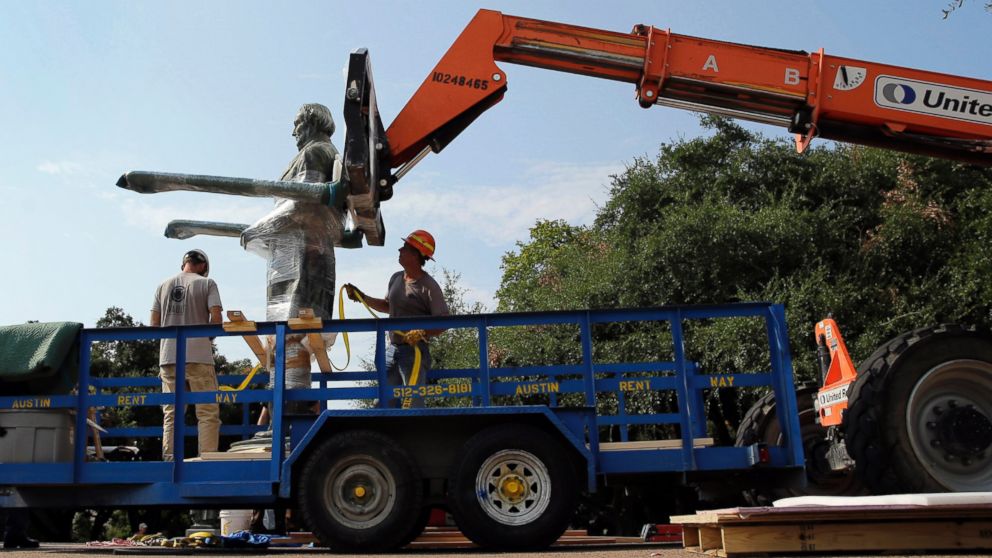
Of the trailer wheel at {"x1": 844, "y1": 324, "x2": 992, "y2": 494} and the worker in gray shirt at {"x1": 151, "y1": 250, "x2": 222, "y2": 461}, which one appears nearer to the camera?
the trailer wheel at {"x1": 844, "y1": 324, "x2": 992, "y2": 494}

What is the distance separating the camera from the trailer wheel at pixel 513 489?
21.1ft

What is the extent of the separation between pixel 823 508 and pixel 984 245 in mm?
12893

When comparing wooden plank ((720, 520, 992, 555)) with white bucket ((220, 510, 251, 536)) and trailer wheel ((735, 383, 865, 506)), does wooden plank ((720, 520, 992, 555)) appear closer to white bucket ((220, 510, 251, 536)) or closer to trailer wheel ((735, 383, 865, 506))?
trailer wheel ((735, 383, 865, 506))

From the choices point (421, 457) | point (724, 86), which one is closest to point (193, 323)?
point (421, 457)

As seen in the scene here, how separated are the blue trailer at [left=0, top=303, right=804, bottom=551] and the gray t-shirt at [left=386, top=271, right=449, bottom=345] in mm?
1170

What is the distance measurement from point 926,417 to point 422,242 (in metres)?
4.23

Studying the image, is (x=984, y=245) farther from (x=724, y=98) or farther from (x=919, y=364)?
(x=919, y=364)

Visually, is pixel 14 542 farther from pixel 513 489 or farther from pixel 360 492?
pixel 513 489

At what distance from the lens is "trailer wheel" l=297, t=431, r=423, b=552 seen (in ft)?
21.6

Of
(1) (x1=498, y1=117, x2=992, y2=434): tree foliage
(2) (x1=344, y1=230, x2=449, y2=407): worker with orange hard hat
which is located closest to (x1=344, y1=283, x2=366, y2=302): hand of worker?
(2) (x1=344, y1=230, x2=449, y2=407): worker with orange hard hat

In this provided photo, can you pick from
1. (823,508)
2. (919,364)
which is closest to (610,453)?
(823,508)

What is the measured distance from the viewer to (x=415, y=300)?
8.42m

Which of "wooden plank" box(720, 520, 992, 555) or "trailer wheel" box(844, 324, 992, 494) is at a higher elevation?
"trailer wheel" box(844, 324, 992, 494)

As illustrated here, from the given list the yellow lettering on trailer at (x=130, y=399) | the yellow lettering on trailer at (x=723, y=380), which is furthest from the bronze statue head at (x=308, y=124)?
the yellow lettering on trailer at (x=723, y=380)
